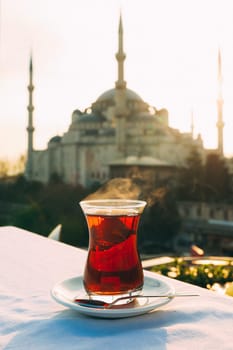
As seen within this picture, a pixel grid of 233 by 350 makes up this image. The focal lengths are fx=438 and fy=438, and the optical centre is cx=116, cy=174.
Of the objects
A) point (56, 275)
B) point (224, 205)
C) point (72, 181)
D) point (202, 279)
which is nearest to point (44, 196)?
point (72, 181)

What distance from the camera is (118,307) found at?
38 centimetres

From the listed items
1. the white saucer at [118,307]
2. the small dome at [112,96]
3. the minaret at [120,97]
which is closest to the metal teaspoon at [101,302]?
the white saucer at [118,307]

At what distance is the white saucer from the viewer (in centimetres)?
36

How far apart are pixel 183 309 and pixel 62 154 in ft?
54.5

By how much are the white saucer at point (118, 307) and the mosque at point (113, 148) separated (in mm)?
12785

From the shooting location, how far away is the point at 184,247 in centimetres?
1098

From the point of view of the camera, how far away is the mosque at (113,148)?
14203 mm

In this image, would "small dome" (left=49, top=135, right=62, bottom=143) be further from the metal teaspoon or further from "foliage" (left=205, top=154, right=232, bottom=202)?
the metal teaspoon

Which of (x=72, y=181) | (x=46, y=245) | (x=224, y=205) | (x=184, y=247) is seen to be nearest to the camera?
(x=46, y=245)

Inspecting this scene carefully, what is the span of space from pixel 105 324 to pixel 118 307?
0.02 m

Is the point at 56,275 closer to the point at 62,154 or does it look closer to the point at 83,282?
the point at 83,282

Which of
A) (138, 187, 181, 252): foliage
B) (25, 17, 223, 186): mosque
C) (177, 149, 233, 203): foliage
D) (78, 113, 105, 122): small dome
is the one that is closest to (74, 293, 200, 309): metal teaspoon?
(138, 187, 181, 252): foliage

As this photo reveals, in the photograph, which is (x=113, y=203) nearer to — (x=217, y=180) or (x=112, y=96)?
(x=217, y=180)

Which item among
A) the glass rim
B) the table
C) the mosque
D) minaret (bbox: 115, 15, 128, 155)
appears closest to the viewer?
the table
